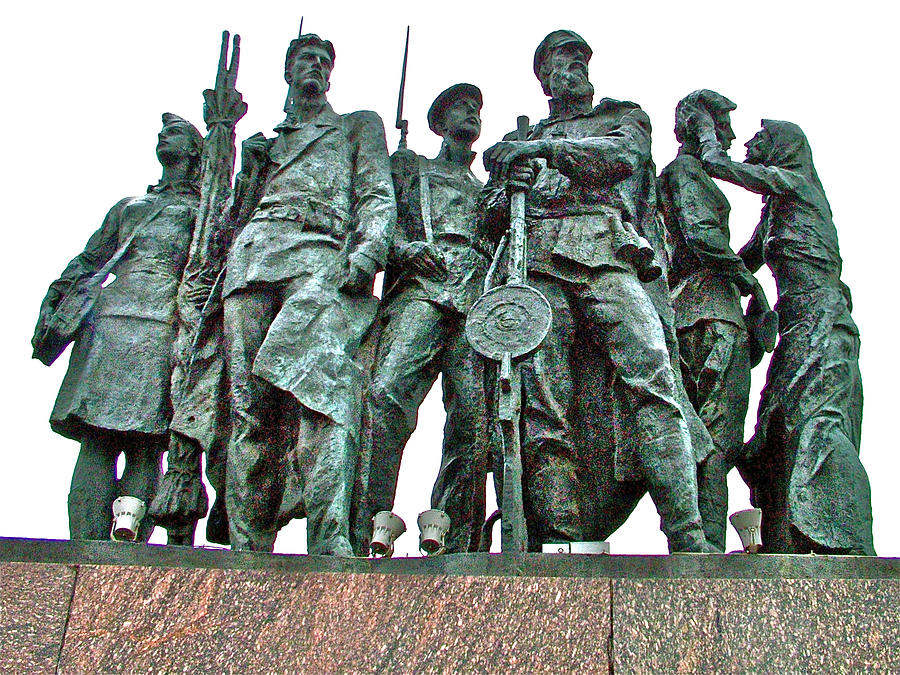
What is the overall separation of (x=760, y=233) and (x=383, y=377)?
3.05 meters

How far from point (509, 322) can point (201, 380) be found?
215 centimetres

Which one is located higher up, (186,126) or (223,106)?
(223,106)

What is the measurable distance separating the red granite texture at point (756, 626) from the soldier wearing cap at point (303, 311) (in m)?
1.71

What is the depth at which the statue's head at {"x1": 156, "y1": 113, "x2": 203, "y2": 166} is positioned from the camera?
27.7 ft

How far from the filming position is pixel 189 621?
5.07 meters

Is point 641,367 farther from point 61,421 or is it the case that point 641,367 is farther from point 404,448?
point 61,421

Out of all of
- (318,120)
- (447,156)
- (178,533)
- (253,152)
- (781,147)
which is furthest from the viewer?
Result: (447,156)

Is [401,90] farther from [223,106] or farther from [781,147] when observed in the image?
[781,147]

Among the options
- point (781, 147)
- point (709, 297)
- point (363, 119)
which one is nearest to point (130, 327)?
point (363, 119)

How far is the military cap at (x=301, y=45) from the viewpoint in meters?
8.11

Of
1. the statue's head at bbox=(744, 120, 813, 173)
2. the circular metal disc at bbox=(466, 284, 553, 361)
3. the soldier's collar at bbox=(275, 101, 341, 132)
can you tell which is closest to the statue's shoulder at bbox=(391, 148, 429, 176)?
the soldier's collar at bbox=(275, 101, 341, 132)

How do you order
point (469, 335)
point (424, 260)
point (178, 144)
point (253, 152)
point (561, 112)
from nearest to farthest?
1. point (469, 335)
2. point (424, 260)
3. point (253, 152)
4. point (561, 112)
5. point (178, 144)

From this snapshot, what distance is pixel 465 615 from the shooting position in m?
5.02

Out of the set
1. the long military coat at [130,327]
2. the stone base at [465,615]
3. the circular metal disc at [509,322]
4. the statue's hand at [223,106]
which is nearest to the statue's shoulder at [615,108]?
the circular metal disc at [509,322]
